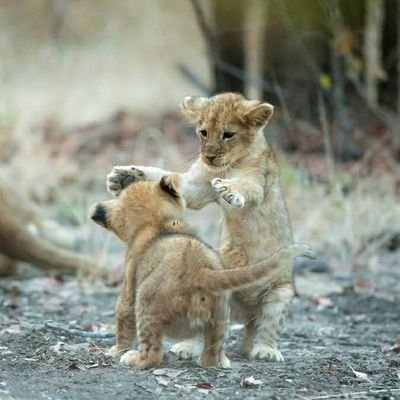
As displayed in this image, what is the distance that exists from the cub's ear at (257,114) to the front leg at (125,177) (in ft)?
1.79

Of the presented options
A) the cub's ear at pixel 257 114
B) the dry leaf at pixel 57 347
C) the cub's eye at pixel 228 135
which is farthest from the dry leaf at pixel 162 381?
the cub's ear at pixel 257 114

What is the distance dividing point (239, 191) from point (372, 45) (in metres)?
8.89

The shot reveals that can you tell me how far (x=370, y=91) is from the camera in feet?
49.2

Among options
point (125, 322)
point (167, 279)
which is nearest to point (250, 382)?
point (167, 279)

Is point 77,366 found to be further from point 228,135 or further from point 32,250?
point 32,250

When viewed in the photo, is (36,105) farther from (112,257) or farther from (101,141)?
(112,257)

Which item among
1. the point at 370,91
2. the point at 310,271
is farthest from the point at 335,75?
the point at 310,271

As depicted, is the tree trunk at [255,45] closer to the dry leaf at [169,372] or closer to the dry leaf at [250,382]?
the dry leaf at [169,372]

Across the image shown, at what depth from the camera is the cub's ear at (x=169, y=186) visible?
601 centimetres

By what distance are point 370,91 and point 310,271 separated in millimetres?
5421

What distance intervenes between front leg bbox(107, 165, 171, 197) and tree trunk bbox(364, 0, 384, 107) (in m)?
7.67

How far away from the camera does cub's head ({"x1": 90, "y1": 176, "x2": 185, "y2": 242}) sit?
598cm

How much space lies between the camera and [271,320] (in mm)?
6461

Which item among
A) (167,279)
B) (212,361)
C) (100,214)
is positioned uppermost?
(100,214)
